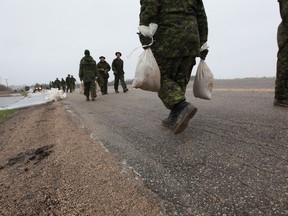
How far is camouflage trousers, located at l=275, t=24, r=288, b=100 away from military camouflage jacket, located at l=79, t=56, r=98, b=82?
7487 mm

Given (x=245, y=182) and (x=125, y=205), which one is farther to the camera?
(x=245, y=182)

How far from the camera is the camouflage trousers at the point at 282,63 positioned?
152 inches

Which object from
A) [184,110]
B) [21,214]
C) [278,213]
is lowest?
[21,214]

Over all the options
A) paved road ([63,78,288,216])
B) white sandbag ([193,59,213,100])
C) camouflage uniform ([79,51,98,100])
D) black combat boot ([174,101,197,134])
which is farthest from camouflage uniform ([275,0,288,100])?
camouflage uniform ([79,51,98,100])

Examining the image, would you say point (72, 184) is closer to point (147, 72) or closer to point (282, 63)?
point (147, 72)

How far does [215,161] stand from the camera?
6.82ft

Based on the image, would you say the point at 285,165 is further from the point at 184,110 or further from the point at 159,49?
the point at 159,49

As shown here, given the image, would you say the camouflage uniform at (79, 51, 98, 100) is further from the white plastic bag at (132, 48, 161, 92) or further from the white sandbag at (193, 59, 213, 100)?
the white plastic bag at (132, 48, 161, 92)

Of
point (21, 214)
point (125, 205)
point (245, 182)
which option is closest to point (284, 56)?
point (245, 182)

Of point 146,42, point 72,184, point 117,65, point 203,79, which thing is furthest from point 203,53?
point 117,65

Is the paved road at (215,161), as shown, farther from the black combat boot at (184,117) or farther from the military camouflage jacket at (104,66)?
the military camouflage jacket at (104,66)

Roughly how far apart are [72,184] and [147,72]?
1347 mm

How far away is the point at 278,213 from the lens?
53.4 inches

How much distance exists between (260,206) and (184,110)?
133 cm
